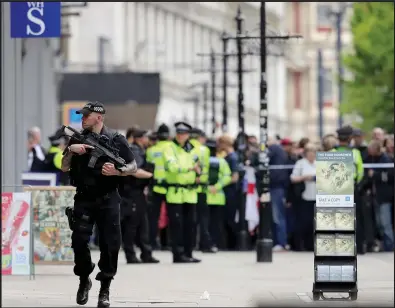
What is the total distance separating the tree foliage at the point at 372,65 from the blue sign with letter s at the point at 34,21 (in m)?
35.6

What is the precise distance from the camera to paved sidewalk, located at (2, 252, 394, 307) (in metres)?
17.4

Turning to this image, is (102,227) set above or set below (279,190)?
above

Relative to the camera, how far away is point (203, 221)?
2866 cm

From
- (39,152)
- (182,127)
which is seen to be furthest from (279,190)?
(182,127)

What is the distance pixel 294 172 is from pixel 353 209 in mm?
11175

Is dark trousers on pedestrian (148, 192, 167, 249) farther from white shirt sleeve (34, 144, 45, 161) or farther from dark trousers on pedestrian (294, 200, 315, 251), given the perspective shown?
dark trousers on pedestrian (294, 200, 315, 251)

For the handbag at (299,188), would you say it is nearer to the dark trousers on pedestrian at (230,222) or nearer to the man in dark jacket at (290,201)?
the man in dark jacket at (290,201)

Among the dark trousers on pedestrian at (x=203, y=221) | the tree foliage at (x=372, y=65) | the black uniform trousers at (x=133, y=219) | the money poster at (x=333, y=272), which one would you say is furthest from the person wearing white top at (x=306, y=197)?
the tree foliage at (x=372, y=65)

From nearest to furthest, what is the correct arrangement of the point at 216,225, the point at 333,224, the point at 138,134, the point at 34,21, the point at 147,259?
the point at 333,224 < the point at 34,21 < the point at 147,259 < the point at 138,134 < the point at 216,225

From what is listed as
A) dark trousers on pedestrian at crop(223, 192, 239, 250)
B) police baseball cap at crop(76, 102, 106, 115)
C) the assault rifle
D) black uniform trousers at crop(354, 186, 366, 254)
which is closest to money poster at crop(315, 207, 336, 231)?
the assault rifle

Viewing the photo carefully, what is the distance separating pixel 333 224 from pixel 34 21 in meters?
7.09

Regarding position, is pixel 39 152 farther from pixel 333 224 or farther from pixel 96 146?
pixel 96 146

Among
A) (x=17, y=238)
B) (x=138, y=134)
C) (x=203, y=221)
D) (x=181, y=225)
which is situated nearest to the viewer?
(x=17, y=238)

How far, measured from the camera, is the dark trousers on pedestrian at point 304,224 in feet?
94.7
